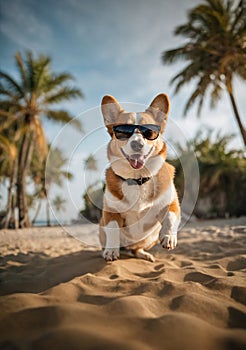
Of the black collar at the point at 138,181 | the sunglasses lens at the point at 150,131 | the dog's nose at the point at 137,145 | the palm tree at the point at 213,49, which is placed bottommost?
the black collar at the point at 138,181

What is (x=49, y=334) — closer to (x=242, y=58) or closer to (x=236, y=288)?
(x=236, y=288)

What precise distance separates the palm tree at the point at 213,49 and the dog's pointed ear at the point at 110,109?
1053cm

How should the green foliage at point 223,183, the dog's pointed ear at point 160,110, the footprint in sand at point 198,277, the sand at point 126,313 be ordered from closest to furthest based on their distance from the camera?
the sand at point 126,313 < the footprint in sand at point 198,277 < the dog's pointed ear at point 160,110 < the green foliage at point 223,183

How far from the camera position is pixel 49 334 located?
0.93 metres

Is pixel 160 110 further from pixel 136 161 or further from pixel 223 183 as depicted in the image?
pixel 223 183

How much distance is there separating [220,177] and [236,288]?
15.1m

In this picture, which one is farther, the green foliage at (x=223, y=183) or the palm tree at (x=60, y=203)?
the green foliage at (x=223, y=183)

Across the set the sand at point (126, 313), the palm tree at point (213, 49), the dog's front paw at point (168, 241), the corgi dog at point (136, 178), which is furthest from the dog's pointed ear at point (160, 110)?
the palm tree at point (213, 49)

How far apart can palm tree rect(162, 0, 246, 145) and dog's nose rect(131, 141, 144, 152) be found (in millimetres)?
10718

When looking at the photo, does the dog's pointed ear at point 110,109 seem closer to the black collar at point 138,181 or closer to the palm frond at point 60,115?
the black collar at point 138,181

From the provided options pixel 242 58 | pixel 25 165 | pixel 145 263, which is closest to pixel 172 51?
pixel 242 58

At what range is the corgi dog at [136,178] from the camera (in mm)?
2258

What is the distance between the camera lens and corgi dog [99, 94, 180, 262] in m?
2.26

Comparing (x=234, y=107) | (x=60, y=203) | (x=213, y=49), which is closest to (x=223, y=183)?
(x=234, y=107)
